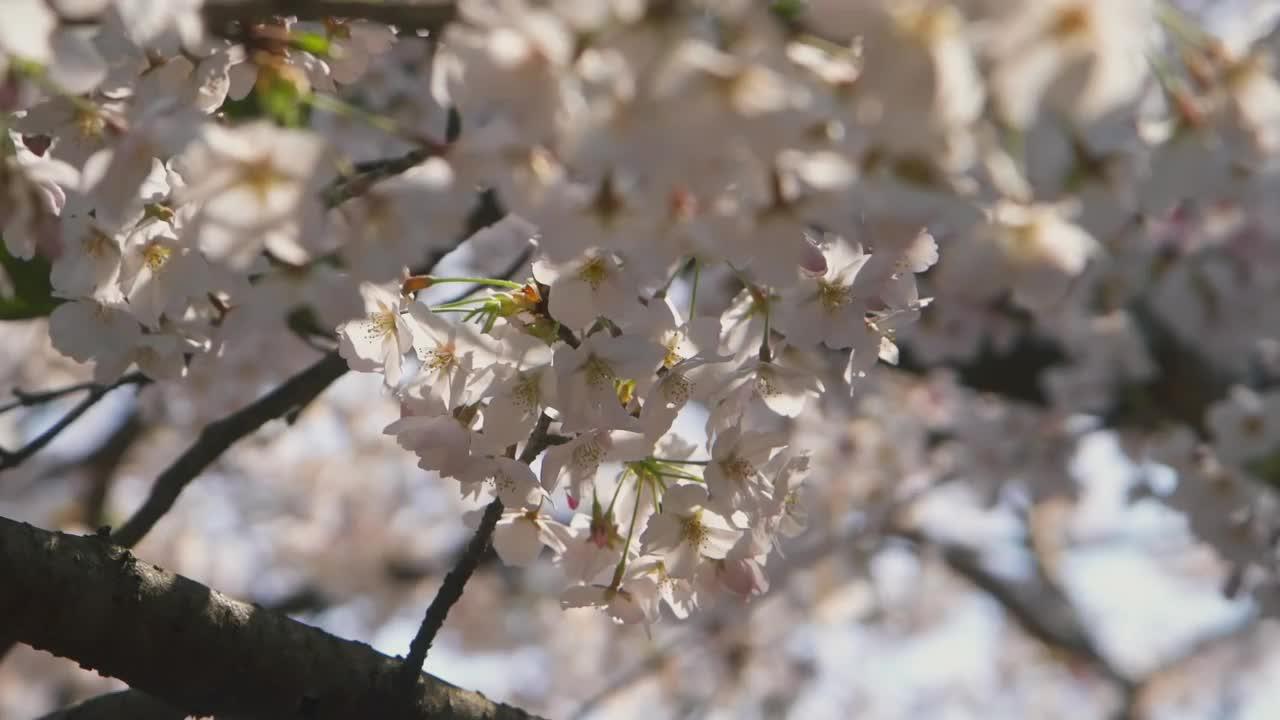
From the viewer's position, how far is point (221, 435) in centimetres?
151

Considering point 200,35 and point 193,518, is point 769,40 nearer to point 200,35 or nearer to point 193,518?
point 200,35

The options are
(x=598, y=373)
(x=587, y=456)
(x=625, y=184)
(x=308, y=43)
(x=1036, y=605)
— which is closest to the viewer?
(x=625, y=184)

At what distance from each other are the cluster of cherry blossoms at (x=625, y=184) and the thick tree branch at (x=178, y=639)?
0.24 m

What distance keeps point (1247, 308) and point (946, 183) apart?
201 cm

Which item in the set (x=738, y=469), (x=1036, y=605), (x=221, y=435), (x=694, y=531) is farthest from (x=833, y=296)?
(x=1036, y=605)

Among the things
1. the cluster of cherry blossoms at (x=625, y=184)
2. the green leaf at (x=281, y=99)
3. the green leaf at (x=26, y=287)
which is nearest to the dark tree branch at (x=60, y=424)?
the green leaf at (x=26, y=287)

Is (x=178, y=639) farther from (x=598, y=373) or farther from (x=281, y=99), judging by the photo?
(x=281, y=99)

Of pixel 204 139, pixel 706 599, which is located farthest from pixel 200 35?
pixel 706 599

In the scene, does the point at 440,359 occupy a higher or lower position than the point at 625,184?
lower

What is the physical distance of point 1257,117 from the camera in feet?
2.42

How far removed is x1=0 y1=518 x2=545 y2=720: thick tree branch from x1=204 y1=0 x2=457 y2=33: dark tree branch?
0.61 m

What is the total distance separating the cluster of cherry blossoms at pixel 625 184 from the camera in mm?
637

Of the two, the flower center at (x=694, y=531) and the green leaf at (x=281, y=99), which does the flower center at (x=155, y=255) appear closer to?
the green leaf at (x=281, y=99)

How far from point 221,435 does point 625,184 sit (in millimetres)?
980
